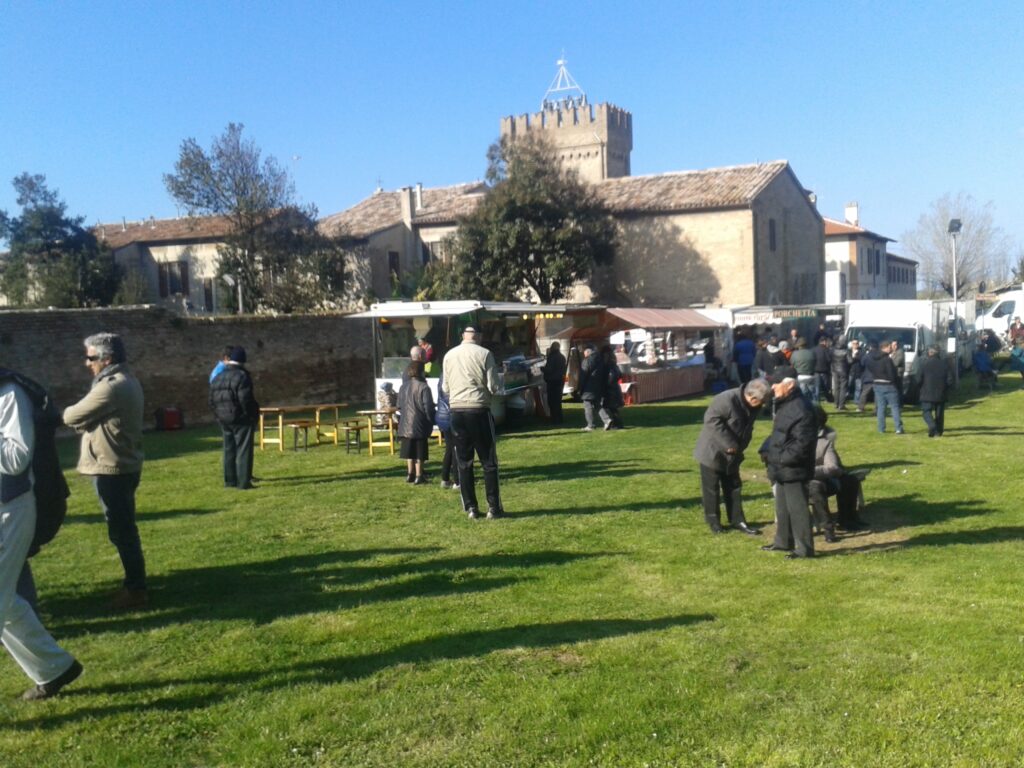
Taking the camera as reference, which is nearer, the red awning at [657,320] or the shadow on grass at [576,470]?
the shadow on grass at [576,470]

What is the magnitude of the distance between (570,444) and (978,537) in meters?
7.66

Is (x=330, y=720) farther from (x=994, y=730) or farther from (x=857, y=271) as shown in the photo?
(x=857, y=271)

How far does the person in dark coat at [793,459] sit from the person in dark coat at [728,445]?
0.62 m

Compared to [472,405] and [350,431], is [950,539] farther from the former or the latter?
[350,431]

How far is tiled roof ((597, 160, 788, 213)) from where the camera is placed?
125 ft

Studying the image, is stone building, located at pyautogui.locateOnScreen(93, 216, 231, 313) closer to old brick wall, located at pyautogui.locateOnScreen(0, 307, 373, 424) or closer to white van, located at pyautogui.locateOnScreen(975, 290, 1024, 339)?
old brick wall, located at pyautogui.locateOnScreen(0, 307, 373, 424)

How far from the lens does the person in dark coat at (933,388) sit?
16.0 meters

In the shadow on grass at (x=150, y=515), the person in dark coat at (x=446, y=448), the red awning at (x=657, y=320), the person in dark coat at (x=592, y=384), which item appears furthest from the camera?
the red awning at (x=657, y=320)

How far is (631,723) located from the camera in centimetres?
461

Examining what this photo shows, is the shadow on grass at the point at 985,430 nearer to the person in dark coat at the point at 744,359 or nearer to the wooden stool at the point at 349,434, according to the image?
the person in dark coat at the point at 744,359

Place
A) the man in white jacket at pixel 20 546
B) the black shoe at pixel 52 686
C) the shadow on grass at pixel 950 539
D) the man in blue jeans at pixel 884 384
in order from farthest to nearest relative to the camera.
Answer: the man in blue jeans at pixel 884 384 → the shadow on grass at pixel 950 539 → the black shoe at pixel 52 686 → the man in white jacket at pixel 20 546

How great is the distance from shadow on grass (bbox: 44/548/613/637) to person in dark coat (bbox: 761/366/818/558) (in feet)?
5.37

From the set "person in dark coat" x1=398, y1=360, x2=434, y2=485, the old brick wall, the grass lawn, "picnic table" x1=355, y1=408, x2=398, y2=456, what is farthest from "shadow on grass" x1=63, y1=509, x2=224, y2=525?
the old brick wall

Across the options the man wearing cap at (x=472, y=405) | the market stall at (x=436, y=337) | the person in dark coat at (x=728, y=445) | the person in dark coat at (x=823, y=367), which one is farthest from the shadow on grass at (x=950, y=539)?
the person in dark coat at (x=823, y=367)
